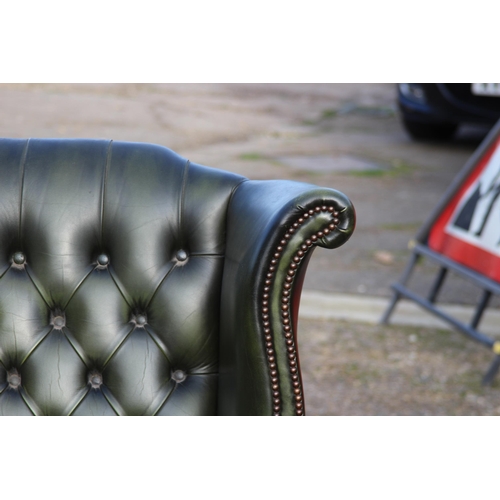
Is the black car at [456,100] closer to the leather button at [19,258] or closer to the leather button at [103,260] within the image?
the leather button at [103,260]

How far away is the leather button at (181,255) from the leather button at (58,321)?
273 mm

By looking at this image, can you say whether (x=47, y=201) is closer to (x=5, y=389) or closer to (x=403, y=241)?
(x=5, y=389)

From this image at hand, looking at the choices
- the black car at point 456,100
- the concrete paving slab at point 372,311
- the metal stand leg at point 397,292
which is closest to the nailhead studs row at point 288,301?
the metal stand leg at point 397,292

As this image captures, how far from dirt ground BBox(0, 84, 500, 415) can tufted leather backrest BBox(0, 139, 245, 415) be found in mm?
1199

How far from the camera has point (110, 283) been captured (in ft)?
4.56

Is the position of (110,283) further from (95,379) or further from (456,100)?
(456,100)

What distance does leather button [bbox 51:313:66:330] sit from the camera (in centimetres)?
140

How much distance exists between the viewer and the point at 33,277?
1382 millimetres

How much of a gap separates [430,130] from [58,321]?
5912 mm

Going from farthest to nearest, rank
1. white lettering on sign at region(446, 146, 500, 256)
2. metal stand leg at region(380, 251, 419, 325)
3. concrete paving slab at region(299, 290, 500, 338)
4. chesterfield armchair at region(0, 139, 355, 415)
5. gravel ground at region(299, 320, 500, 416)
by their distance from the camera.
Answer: concrete paving slab at region(299, 290, 500, 338)
metal stand leg at region(380, 251, 419, 325)
white lettering on sign at region(446, 146, 500, 256)
gravel ground at region(299, 320, 500, 416)
chesterfield armchair at region(0, 139, 355, 415)

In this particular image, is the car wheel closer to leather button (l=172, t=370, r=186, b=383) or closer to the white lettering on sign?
the white lettering on sign

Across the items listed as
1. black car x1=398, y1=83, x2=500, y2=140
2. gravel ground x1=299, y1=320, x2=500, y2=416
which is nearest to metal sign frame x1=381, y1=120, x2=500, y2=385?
gravel ground x1=299, y1=320, x2=500, y2=416

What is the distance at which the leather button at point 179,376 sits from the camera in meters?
1.41
